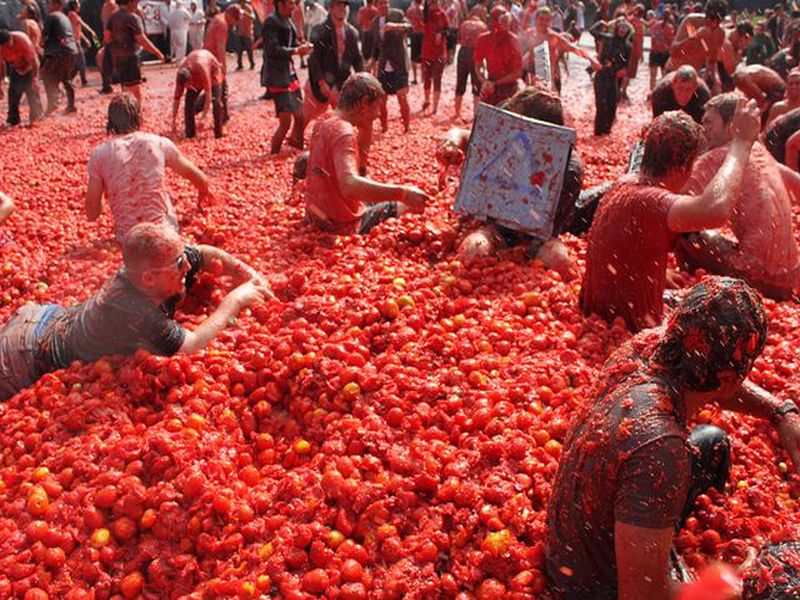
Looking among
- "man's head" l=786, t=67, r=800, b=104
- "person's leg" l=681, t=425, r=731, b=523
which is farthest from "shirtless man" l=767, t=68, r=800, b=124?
"person's leg" l=681, t=425, r=731, b=523

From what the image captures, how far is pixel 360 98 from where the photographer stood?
6.18 meters

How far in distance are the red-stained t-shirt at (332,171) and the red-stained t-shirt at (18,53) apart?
8.89 metres

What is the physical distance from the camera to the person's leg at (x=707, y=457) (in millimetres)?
3170

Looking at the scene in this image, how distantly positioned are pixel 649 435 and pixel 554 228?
3719 millimetres

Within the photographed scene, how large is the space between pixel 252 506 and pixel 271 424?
64 cm

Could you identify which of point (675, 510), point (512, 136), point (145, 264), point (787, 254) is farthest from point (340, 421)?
point (787, 254)

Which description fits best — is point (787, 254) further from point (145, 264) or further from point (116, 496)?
point (116, 496)

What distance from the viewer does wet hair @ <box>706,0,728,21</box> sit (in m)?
11.1

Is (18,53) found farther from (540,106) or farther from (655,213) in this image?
(655,213)

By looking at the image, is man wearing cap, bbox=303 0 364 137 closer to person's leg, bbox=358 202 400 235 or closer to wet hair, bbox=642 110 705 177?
person's leg, bbox=358 202 400 235

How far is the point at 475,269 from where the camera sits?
210 inches

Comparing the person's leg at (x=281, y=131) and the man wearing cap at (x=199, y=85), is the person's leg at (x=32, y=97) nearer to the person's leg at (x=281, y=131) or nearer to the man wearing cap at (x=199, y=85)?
the man wearing cap at (x=199, y=85)

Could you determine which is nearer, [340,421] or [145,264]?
[340,421]

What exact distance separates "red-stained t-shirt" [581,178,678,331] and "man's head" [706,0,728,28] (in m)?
8.17
